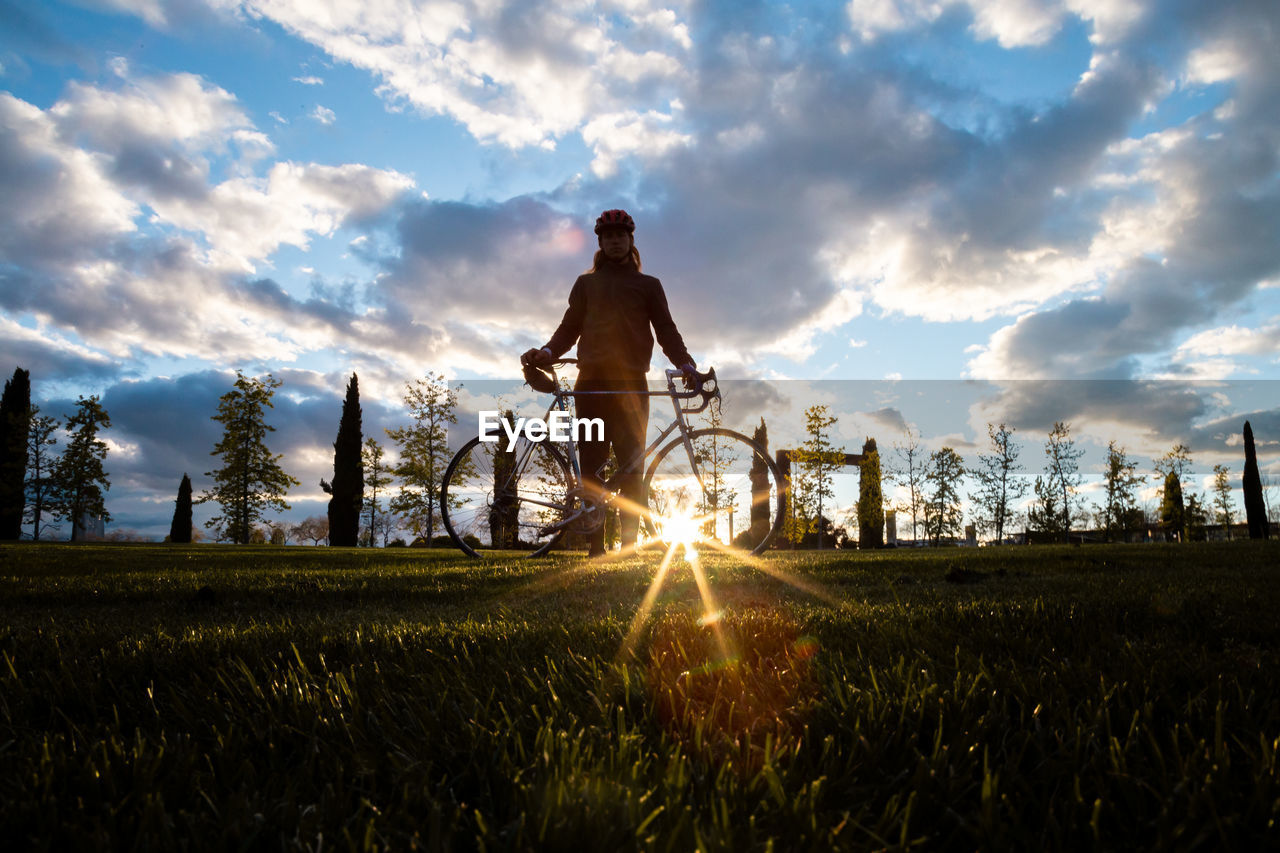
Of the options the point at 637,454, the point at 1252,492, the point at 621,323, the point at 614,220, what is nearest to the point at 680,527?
the point at 637,454

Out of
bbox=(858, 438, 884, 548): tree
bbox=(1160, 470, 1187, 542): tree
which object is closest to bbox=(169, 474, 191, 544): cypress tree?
bbox=(858, 438, 884, 548): tree

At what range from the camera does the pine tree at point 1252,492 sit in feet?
132

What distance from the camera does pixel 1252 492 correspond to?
1649 inches

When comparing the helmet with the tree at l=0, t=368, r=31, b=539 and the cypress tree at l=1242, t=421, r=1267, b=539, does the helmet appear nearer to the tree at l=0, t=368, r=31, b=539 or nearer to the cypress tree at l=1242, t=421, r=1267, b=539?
the tree at l=0, t=368, r=31, b=539

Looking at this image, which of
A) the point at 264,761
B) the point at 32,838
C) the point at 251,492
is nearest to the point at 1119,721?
the point at 264,761

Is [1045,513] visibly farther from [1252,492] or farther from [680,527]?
[680,527]

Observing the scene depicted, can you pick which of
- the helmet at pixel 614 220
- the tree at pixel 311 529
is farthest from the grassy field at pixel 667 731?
the tree at pixel 311 529

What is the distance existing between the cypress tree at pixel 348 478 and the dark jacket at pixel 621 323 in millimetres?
36503

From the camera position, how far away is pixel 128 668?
6.86ft

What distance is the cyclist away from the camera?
645 centimetres

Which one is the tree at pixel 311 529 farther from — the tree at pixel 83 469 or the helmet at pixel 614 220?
the helmet at pixel 614 220

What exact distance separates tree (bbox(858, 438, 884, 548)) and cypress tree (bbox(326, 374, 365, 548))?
28085mm

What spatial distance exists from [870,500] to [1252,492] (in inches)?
980

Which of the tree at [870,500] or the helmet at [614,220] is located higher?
the helmet at [614,220]
